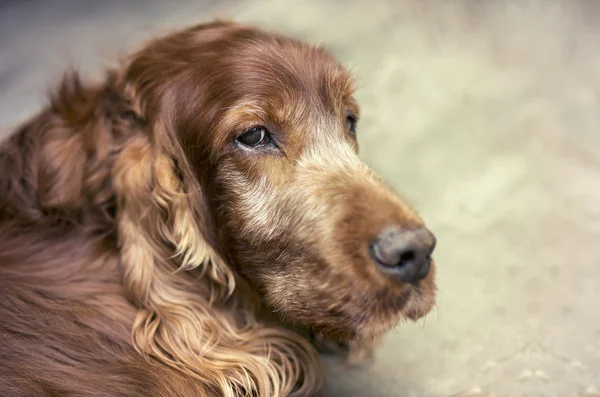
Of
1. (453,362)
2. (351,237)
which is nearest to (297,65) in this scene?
(351,237)

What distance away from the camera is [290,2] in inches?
181

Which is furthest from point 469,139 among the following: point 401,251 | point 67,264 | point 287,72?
point 67,264

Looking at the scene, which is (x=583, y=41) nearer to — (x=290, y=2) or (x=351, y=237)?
(x=290, y=2)

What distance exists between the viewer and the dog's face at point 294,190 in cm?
205

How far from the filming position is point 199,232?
2.41 m

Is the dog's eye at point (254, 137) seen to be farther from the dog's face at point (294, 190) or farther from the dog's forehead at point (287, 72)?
the dog's forehead at point (287, 72)

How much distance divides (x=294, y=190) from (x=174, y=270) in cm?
54

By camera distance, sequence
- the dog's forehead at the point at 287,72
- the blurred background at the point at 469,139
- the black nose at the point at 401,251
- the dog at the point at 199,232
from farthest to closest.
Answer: the blurred background at the point at 469,139, the dog's forehead at the point at 287,72, the dog at the point at 199,232, the black nose at the point at 401,251

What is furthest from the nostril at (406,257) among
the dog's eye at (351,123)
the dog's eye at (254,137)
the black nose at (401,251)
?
the dog's eye at (351,123)

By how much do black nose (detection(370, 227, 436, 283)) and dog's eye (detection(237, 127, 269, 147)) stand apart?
554 mm

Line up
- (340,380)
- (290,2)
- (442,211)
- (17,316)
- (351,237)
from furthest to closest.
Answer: (290,2), (442,211), (340,380), (17,316), (351,237)

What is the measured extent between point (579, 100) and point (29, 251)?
312cm

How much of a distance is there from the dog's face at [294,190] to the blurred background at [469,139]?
64 centimetres

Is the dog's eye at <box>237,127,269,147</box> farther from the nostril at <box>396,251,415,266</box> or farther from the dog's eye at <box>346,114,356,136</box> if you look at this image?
the nostril at <box>396,251,415,266</box>
